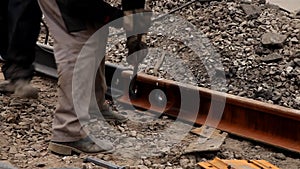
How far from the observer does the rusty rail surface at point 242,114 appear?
4766 millimetres

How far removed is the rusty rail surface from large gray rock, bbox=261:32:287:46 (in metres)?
1.24

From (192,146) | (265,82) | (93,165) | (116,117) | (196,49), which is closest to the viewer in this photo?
(93,165)

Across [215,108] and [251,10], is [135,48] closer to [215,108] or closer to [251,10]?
[215,108]

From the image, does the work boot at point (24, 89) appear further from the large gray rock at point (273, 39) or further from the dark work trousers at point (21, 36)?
the large gray rock at point (273, 39)

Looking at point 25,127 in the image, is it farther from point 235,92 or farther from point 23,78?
point 235,92

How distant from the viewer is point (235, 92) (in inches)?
217

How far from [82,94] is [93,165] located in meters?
0.52

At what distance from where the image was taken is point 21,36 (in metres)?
5.47

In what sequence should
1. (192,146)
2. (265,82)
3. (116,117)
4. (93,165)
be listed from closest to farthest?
(93,165) → (192,146) → (116,117) → (265,82)

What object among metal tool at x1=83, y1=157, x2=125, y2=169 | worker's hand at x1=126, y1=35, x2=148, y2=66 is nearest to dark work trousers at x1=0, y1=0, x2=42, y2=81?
worker's hand at x1=126, y1=35, x2=148, y2=66

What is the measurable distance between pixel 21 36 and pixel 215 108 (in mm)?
1764

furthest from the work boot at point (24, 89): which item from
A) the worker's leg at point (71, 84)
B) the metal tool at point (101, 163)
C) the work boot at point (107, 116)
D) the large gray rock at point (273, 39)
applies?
the large gray rock at point (273, 39)

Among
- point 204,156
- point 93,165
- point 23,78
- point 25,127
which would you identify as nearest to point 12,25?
point 23,78

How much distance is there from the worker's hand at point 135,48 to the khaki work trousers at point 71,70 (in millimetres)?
241
